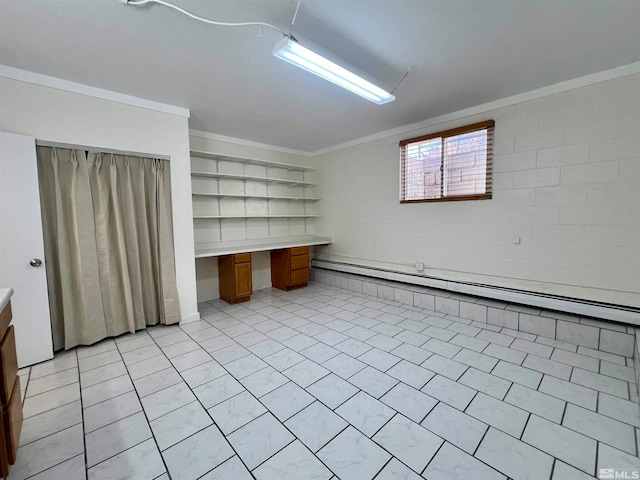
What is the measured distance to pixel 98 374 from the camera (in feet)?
7.37

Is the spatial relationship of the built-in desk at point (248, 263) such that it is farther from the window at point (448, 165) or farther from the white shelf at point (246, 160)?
the window at point (448, 165)

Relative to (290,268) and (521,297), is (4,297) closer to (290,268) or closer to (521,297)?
(290,268)

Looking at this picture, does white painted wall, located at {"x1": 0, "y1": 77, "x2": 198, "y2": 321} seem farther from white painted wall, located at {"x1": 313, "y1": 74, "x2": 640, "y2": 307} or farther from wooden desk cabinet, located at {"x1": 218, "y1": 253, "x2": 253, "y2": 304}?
white painted wall, located at {"x1": 313, "y1": 74, "x2": 640, "y2": 307}

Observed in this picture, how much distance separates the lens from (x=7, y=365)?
135 centimetres

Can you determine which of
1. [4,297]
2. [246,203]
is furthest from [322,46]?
[246,203]

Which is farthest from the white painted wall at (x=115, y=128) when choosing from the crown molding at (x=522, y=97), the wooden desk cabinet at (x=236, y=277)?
the crown molding at (x=522, y=97)

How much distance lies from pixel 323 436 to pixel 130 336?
2.51 m

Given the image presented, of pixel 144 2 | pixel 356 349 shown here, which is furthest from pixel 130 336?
pixel 144 2

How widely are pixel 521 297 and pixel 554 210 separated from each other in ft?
3.16

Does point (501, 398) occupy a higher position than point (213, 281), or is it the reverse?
point (213, 281)

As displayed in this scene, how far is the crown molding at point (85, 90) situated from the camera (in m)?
2.27

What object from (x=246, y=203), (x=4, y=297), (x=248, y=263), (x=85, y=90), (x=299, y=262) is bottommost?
(x=299, y=262)

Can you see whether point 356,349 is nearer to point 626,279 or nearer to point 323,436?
point 323,436

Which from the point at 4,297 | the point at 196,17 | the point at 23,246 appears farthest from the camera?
the point at 23,246
